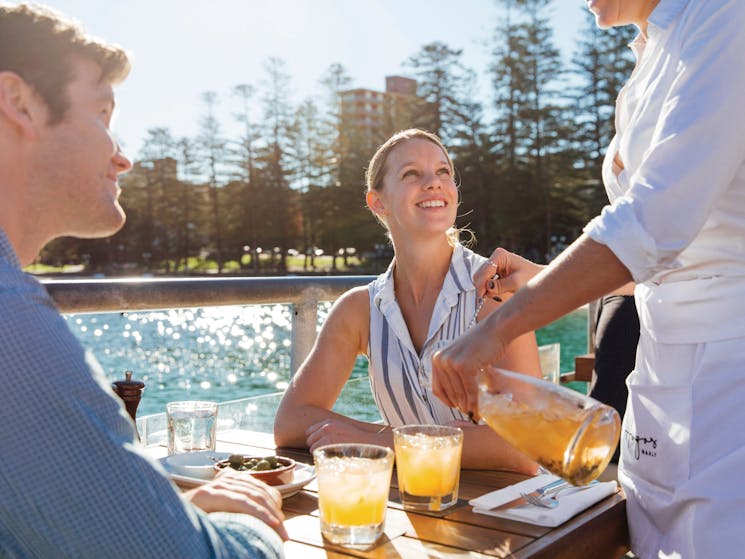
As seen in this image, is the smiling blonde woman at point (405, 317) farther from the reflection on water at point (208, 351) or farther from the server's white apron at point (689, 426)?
the reflection on water at point (208, 351)

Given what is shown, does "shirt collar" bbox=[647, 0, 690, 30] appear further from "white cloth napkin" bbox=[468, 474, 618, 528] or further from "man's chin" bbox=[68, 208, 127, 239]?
"man's chin" bbox=[68, 208, 127, 239]

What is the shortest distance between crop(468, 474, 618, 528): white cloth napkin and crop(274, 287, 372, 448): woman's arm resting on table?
1.82 ft

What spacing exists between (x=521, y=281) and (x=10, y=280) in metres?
1.27

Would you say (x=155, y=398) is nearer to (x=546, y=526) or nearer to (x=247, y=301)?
(x=247, y=301)

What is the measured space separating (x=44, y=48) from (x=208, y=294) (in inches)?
51.3

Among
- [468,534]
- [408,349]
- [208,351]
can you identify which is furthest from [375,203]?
[208,351]

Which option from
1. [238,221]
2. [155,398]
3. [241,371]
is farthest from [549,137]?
[155,398]

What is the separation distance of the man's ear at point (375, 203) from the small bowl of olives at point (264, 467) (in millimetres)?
1296

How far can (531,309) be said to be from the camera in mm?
1186

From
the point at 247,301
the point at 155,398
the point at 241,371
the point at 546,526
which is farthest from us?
the point at 241,371

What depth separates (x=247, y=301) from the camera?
2.48 meters

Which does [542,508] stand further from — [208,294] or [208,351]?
[208,351]

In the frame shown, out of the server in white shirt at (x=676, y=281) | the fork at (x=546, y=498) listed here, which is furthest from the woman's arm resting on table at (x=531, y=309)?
the fork at (x=546, y=498)

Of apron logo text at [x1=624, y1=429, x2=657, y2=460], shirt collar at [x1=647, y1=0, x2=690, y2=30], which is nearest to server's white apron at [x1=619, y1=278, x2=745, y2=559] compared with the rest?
apron logo text at [x1=624, y1=429, x2=657, y2=460]
